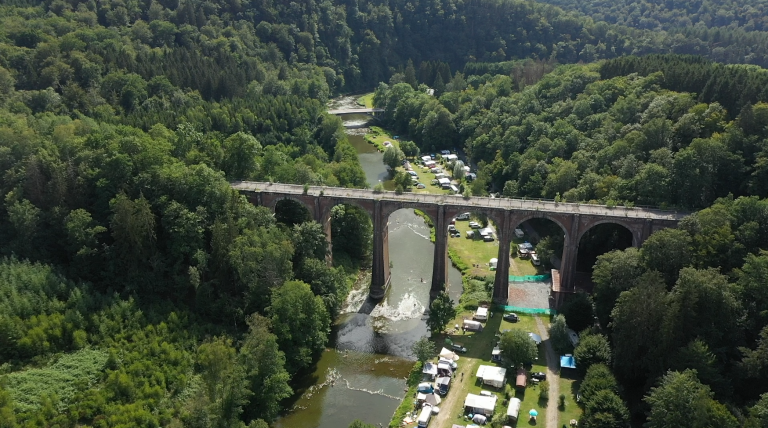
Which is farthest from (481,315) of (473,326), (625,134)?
(625,134)

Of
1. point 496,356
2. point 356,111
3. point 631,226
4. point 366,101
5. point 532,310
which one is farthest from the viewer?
point 366,101

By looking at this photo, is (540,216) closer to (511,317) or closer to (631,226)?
(631,226)

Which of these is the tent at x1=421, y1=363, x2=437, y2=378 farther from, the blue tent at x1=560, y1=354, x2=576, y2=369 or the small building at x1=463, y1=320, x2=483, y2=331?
the blue tent at x1=560, y1=354, x2=576, y2=369

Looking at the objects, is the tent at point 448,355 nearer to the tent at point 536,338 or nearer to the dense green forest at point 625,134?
the tent at point 536,338

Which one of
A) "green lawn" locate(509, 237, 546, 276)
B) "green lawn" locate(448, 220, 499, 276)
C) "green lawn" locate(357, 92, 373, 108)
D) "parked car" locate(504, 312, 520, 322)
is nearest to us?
"parked car" locate(504, 312, 520, 322)

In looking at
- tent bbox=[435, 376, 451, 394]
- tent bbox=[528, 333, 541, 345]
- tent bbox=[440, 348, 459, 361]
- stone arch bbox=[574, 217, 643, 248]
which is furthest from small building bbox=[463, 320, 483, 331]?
stone arch bbox=[574, 217, 643, 248]

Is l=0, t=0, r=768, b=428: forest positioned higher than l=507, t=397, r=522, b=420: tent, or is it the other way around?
l=0, t=0, r=768, b=428: forest
